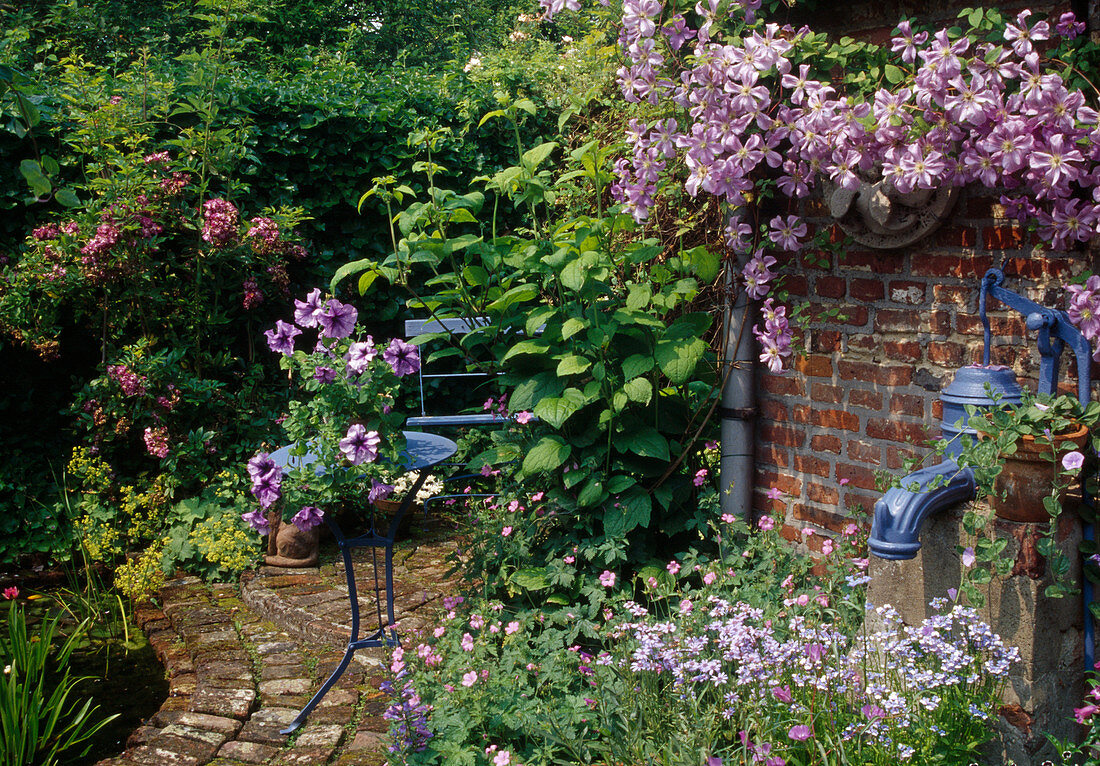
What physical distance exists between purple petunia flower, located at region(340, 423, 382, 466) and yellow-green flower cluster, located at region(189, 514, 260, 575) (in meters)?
1.82

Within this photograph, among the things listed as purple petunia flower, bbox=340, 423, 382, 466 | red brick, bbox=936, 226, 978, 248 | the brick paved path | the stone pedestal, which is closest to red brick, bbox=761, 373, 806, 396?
red brick, bbox=936, 226, 978, 248

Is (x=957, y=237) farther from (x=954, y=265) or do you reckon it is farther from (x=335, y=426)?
(x=335, y=426)

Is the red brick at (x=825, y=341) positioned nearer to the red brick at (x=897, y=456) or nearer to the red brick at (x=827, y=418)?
the red brick at (x=827, y=418)

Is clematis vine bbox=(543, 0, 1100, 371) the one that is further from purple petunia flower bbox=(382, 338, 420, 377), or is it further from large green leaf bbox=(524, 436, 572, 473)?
purple petunia flower bbox=(382, 338, 420, 377)

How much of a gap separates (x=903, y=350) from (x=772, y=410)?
0.56 metres

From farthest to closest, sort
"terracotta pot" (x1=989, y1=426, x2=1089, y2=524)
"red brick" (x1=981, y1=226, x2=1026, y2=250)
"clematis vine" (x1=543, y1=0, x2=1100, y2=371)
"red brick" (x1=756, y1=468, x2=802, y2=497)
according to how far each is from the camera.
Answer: "red brick" (x1=756, y1=468, x2=802, y2=497), "red brick" (x1=981, y1=226, x2=1026, y2=250), "clematis vine" (x1=543, y1=0, x2=1100, y2=371), "terracotta pot" (x1=989, y1=426, x2=1089, y2=524)

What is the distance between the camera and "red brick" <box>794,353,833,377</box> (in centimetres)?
283

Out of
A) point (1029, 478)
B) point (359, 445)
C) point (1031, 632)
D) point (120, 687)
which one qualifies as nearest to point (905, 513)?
point (1029, 478)

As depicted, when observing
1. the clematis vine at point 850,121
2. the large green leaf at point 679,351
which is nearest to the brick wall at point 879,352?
the clematis vine at point 850,121

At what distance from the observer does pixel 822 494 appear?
288 centimetres

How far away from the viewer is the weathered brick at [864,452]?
2.69 meters

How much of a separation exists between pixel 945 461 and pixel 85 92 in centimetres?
457

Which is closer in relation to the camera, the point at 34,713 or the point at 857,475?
the point at 34,713

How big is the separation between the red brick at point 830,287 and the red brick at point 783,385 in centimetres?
31
